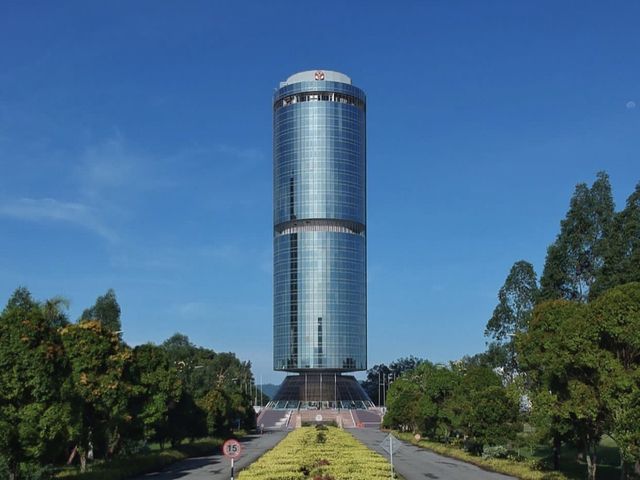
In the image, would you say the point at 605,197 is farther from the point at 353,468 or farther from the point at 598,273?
the point at 353,468

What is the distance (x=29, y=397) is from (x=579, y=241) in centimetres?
4570

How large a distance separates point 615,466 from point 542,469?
7.21 metres

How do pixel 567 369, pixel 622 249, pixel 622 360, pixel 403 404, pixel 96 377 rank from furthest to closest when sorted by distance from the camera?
pixel 403 404 < pixel 622 249 < pixel 96 377 < pixel 567 369 < pixel 622 360

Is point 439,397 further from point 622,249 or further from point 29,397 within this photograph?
point 29,397

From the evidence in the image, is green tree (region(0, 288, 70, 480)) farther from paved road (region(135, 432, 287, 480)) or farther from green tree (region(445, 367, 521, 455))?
green tree (region(445, 367, 521, 455))

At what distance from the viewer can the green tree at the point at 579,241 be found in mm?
62781

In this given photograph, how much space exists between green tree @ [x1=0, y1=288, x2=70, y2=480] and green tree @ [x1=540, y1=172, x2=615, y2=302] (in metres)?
43.2

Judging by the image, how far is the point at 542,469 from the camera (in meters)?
45.1

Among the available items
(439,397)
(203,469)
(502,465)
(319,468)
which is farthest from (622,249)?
(203,469)

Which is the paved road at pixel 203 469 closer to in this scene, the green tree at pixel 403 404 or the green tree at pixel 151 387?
the green tree at pixel 151 387

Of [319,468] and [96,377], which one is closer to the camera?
[319,468]

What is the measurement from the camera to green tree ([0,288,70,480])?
32.0 m

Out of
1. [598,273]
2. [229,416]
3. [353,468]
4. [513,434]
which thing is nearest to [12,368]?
[353,468]

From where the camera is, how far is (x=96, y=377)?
42719 millimetres
